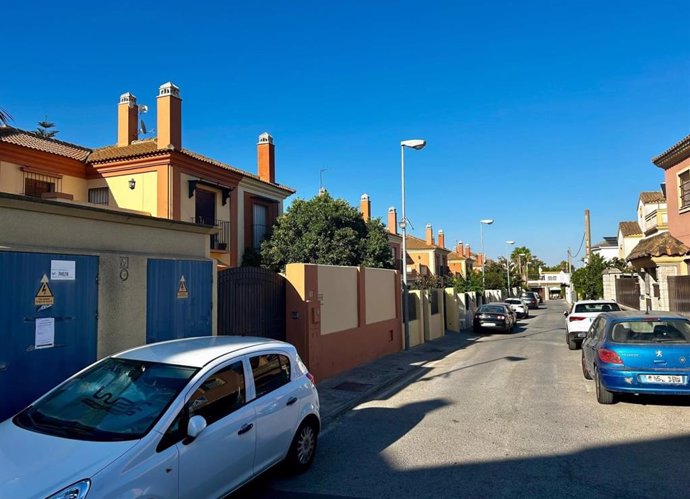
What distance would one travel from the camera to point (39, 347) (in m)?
5.26

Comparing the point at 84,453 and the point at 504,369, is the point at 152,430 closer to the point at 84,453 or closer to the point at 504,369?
the point at 84,453

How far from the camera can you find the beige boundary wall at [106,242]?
17.5ft

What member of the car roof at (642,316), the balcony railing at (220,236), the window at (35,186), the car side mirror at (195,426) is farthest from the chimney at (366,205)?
the car side mirror at (195,426)

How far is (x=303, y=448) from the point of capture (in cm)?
514

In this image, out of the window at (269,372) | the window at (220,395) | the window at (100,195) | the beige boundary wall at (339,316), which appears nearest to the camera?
the window at (220,395)

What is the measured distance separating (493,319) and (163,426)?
2162 cm

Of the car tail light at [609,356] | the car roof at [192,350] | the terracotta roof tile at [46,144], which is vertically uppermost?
the terracotta roof tile at [46,144]

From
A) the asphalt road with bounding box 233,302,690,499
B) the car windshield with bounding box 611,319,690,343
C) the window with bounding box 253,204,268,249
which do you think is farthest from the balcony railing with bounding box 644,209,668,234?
the window with bounding box 253,204,268,249

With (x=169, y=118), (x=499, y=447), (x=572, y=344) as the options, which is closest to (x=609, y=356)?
(x=499, y=447)

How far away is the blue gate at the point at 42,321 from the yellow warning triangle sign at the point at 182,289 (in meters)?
1.41

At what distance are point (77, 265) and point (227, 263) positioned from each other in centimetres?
1374

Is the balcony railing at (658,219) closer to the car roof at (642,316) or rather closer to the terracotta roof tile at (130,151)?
→ the car roof at (642,316)

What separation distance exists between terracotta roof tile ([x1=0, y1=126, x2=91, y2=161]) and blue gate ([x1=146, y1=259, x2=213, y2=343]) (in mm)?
11010

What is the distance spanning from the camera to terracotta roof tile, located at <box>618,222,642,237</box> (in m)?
42.9
